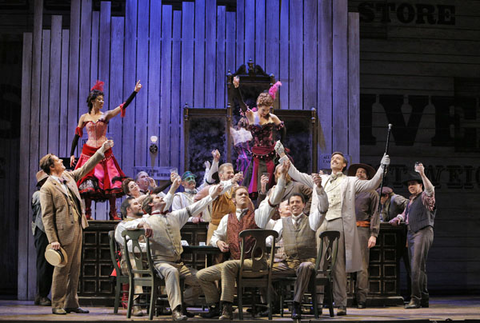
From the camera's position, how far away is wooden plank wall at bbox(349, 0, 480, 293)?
38.0ft

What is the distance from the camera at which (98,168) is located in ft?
28.5

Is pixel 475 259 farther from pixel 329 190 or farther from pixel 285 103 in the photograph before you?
pixel 329 190

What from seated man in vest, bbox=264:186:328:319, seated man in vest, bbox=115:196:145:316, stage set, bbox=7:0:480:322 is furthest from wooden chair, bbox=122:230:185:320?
stage set, bbox=7:0:480:322

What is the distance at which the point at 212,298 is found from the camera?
6602 millimetres

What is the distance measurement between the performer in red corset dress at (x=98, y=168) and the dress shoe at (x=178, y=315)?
8.88 ft

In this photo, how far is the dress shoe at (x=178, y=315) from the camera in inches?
243

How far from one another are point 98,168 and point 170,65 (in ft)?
7.41

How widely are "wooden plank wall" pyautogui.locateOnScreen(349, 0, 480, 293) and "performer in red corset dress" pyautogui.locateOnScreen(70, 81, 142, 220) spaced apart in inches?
175

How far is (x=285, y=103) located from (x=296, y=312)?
4421mm

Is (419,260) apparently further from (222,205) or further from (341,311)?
(222,205)

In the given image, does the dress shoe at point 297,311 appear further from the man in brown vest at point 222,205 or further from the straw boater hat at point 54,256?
the straw boater hat at point 54,256

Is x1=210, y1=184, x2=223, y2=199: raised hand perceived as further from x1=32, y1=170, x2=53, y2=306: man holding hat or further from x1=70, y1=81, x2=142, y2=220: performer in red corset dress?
x1=32, y1=170, x2=53, y2=306: man holding hat

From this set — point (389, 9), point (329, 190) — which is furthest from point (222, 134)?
point (389, 9)

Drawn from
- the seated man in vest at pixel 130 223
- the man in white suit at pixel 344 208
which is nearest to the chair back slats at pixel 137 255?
the seated man in vest at pixel 130 223
